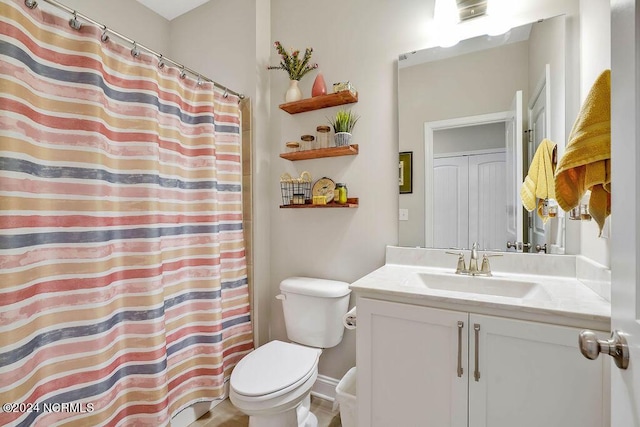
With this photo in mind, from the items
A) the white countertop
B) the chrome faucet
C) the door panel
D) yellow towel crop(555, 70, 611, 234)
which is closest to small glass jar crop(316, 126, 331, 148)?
the white countertop

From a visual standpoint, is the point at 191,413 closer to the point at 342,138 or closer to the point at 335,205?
the point at 335,205

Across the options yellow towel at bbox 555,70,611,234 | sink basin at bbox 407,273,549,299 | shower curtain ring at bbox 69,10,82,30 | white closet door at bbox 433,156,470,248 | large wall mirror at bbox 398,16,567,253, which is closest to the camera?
yellow towel at bbox 555,70,611,234

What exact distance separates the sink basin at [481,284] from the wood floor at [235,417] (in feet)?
3.22

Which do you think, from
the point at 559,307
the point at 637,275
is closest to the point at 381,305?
the point at 559,307

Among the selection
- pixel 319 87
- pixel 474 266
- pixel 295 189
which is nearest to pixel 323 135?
pixel 319 87

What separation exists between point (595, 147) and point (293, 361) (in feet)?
4.61

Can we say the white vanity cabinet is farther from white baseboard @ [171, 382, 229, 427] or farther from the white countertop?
white baseboard @ [171, 382, 229, 427]

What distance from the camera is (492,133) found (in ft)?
4.83

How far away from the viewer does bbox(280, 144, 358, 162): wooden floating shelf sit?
1.72 metres

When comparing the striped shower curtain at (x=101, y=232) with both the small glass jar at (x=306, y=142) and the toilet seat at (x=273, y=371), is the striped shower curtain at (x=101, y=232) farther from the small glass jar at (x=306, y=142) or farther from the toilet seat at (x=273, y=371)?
the small glass jar at (x=306, y=142)

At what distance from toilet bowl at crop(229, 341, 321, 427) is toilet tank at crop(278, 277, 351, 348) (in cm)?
15

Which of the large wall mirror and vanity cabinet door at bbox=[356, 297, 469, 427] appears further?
the large wall mirror

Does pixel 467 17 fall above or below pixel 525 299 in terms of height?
above

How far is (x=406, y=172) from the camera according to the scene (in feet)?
5.44
